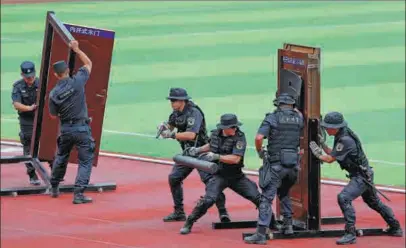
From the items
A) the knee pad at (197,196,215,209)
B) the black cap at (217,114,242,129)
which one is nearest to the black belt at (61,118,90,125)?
the knee pad at (197,196,215,209)

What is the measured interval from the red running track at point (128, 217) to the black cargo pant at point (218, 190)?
1.23 ft

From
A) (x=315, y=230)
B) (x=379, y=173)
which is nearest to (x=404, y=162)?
(x=379, y=173)

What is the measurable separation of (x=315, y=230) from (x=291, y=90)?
1.94 meters

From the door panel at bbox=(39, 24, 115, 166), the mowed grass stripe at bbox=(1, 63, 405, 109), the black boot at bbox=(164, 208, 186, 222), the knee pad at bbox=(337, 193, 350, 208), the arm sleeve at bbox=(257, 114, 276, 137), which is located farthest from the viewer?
the mowed grass stripe at bbox=(1, 63, 405, 109)

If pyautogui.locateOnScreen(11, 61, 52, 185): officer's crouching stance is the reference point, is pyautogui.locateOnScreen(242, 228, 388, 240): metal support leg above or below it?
below

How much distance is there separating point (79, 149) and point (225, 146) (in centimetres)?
313

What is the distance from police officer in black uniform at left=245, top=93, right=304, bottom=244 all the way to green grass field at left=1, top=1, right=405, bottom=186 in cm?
532

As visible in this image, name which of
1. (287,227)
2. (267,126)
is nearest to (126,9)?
(287,227)

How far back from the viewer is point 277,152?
14.9m

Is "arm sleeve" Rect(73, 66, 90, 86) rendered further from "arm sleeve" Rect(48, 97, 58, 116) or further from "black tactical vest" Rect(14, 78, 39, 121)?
"black tactical vest" Rect(14, 78, 39, 121)

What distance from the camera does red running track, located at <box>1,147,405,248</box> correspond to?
15242 millimetres

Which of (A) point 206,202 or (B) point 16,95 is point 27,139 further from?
(A) point 206,202

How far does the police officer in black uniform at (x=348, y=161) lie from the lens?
14.9 m

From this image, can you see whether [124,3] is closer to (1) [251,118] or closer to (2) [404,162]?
(1) [251,118]
